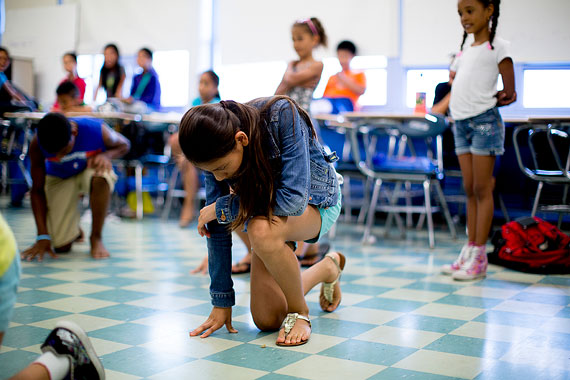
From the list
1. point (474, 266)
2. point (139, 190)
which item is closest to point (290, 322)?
point (474, 266)

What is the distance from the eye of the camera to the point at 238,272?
3.10 metres

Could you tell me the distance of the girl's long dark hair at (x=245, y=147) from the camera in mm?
1628

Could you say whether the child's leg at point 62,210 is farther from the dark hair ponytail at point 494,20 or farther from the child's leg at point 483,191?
the dark hair ponytail at point 494,20

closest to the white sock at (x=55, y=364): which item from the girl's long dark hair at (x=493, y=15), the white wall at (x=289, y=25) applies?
the girl's long dark hair at (x=493, y=15)

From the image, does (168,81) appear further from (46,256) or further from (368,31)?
(46,256)

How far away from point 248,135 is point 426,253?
99.5 inches

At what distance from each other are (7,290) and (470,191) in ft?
8.11

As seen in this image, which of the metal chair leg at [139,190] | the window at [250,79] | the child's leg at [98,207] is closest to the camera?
the child's leg at [98,207]

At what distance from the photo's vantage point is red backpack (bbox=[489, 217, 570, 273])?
329cm

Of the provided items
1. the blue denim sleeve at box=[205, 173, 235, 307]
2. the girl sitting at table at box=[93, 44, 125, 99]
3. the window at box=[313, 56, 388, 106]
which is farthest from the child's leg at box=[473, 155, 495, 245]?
the girl sitting at table at box=[93, 44, 125, 99]

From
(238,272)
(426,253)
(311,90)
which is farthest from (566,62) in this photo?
(238,272)

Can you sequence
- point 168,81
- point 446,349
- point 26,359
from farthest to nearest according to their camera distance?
1. point 168,81
2. point 446,349
3. point 26,359

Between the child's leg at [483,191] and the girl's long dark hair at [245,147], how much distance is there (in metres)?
1.39

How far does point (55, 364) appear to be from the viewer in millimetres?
1313
